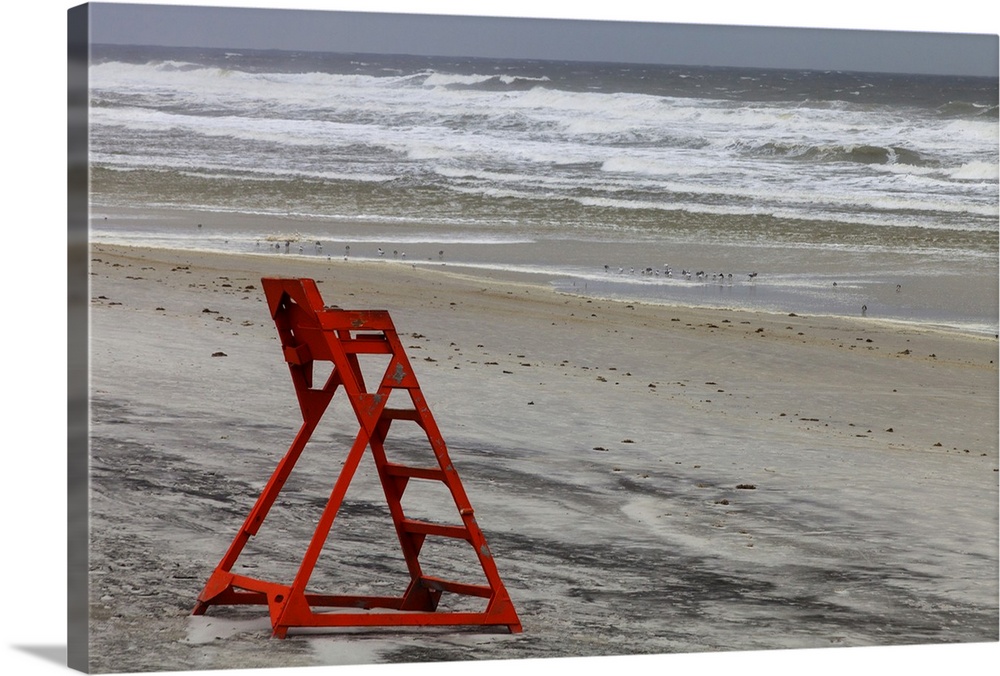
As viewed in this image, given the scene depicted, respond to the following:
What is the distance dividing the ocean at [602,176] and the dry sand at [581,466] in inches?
6.6

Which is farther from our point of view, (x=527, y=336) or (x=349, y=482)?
(x=527, y=336)

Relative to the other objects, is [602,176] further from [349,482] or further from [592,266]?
[349,482]

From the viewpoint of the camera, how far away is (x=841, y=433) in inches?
319

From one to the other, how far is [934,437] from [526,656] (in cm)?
305

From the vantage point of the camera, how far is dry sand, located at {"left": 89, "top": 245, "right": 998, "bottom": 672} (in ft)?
20.6

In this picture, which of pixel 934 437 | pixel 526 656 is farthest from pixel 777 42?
pixel 526 656

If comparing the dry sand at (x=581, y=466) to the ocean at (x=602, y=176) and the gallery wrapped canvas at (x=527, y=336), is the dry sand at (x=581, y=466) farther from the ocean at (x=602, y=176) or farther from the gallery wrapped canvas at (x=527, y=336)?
the ocean at (x=602, y=176)

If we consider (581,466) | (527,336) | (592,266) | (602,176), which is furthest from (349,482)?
(527,336)

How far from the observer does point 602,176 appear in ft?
26.7

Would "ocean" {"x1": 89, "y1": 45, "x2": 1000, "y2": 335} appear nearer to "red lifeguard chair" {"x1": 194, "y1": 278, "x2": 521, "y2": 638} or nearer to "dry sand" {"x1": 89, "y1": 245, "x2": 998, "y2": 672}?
"dry sand" {"x1": 89, "y1": 245, "x2": 998, "y2": 672}

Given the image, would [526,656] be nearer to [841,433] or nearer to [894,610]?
[894,610]

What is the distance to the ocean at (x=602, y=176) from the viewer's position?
7.50 meters

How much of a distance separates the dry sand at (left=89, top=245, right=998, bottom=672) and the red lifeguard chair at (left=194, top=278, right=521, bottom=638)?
8cm

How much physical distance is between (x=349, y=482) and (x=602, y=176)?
2.94m
